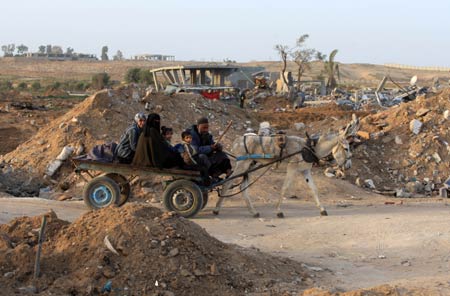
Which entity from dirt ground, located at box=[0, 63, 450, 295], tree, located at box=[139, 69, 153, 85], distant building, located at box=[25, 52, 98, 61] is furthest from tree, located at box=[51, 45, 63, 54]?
dirt ground, located at box=[0, 63, 450, 295]

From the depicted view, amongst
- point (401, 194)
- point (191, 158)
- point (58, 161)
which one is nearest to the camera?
point (191, 158)

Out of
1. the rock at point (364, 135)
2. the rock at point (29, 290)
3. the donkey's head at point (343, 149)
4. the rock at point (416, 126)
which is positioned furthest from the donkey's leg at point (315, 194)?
the rock at point (29, 290)

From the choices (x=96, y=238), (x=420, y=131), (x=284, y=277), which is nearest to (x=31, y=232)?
(x=96, y=238)

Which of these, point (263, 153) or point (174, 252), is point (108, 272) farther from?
point (263, 153)

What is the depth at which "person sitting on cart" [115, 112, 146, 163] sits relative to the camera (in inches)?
486

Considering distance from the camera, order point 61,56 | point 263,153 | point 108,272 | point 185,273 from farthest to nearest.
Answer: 1. point 61,56
2. point 263,153
3. point 185,273
4. point 108,272

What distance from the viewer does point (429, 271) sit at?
30.8ft

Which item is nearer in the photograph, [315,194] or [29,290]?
[29,290]

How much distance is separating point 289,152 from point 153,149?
2.63 meters

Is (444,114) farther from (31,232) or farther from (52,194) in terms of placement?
(31,232)

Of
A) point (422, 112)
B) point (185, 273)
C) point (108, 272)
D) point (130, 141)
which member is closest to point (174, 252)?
point (185, 273)

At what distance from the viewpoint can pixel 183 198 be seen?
41.4 feet

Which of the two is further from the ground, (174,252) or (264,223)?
(174,252)

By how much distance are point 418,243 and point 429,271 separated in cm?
141
